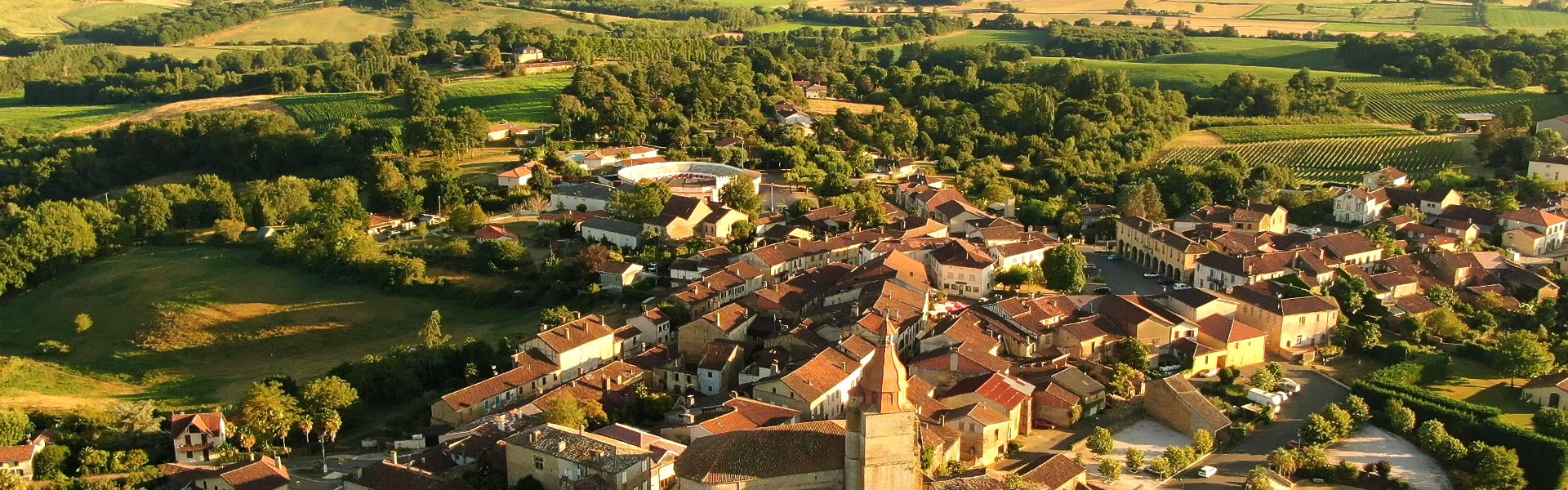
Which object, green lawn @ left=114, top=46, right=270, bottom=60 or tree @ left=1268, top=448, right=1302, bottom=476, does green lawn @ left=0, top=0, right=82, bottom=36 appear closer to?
green lawn @ left=114, top=46, right=270, bottom=60

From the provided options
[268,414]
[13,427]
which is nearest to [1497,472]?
[268,414]

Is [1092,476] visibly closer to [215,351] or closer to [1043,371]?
[1043,371]

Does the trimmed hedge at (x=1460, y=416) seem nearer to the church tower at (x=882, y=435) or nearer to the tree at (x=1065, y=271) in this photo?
the tree at (x=1065, y=271)

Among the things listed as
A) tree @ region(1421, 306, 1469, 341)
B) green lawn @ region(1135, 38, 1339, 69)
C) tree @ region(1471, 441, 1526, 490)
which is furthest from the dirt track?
tree @ region(1471, 441, 1526, 490)

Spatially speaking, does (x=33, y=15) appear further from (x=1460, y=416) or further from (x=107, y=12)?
(x=1460, y=416)

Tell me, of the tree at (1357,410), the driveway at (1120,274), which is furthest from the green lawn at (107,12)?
the tree at (1357,410)

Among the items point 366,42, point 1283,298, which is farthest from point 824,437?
point 366,42
